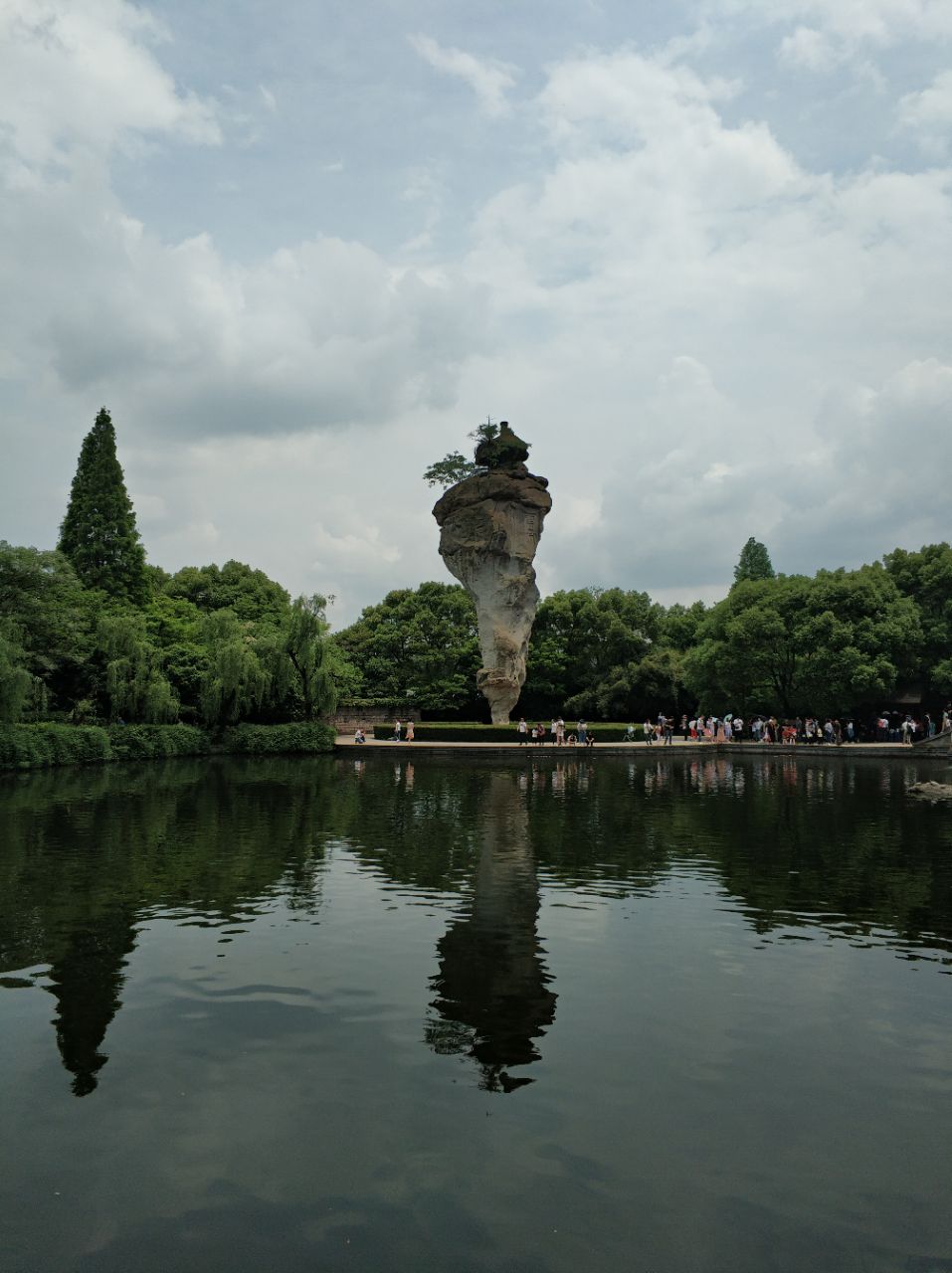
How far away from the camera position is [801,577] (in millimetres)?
48312

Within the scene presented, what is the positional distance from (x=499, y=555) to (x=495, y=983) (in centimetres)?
3742

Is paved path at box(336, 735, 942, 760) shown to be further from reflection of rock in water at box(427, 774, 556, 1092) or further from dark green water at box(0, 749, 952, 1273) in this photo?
reflection of rock in water at box(427, 774, 556, 1092)

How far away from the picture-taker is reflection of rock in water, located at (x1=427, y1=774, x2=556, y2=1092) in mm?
6430

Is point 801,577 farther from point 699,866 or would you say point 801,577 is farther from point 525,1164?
point 525,1164

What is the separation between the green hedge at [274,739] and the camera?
38.0m

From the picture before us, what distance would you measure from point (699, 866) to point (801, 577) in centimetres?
3856

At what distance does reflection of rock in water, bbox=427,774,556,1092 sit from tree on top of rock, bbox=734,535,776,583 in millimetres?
63284

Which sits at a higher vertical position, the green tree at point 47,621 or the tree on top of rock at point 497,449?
the tree on top of rock at point 497,449

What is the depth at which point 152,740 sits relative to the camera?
34.8 m

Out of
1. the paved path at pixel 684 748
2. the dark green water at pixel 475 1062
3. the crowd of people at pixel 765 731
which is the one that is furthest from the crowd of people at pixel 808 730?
the dark green water at pixel 475 1062

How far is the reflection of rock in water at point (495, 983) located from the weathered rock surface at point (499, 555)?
107 feet

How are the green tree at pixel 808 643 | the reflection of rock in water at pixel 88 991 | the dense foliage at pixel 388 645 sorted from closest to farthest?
the reflection of rock in water at pixel 88 991 < the dense foliage at pixel 388 645 < the green tree at pixel 808 643

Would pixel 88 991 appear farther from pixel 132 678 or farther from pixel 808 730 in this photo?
pixel 808 730

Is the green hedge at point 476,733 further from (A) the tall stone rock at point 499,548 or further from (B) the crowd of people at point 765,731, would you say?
(A) the tall stone rock at point 499,548
